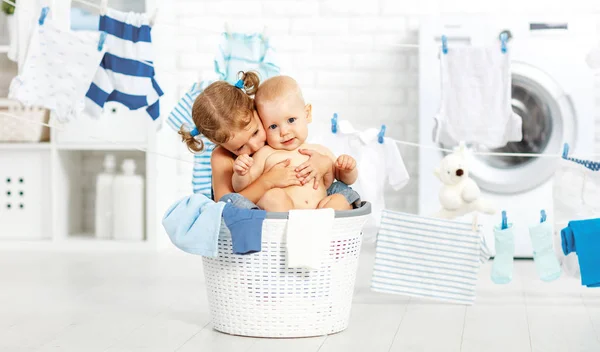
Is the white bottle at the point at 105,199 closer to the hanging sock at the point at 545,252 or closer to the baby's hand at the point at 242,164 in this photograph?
the baby's hand at the point at 242,164

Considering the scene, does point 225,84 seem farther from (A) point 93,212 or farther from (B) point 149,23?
(A) point 93,212

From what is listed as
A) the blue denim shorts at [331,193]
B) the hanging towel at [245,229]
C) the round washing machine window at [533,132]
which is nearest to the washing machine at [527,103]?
the round washing machine window at [533,132]

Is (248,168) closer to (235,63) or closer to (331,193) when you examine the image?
(331,193)

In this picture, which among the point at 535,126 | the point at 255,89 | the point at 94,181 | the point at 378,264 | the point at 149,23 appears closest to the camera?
the point at 255,89

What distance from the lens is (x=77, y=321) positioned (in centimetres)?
226

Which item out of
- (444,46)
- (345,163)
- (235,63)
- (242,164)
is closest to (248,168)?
(242,164)

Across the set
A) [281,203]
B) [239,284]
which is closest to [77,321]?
[239,284]

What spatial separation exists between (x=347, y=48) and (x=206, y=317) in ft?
5.98

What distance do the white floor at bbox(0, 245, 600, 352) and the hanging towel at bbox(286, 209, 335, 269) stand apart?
0.20m

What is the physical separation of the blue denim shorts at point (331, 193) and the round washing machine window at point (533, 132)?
1.30m

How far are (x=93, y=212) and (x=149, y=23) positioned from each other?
57.2 inches

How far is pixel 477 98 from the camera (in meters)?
2.93

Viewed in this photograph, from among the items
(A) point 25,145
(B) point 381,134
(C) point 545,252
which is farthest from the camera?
(A) point 25,145

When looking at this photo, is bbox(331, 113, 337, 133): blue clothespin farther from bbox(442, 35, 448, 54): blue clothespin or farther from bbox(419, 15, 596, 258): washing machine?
bbox(419, 15, 596, 258): washing machine
